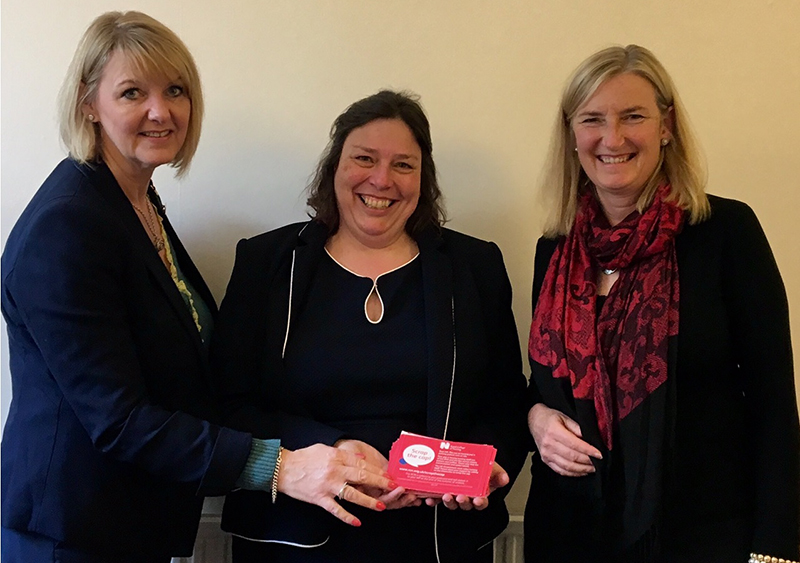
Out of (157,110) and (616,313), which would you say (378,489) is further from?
(157,110)

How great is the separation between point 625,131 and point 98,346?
1205 mm

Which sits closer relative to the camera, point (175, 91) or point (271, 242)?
point (175, 91)

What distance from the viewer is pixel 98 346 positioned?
4.33 ft

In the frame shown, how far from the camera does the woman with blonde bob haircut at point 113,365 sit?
1325mm

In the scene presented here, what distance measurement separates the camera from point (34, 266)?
4.31ft

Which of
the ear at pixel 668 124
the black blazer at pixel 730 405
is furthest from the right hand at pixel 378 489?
the ear at pixel 668 124

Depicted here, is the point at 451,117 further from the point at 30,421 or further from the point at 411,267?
the point at 30,421

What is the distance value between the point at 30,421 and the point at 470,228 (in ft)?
4.40

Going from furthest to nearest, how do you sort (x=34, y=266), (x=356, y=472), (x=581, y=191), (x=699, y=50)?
(x=699, y=50)
(x=581, y=191)
(x=356, y=472)
(x=34, y=266)

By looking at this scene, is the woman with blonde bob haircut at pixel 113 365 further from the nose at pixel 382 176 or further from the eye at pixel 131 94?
the nose at pixel 382 176

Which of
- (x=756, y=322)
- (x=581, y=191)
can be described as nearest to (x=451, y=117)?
(x=581, y=191)

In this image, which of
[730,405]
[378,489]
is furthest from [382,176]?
[730,405]

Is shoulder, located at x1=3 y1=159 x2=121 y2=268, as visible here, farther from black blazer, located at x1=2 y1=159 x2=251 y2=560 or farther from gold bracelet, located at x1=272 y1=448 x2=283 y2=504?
gold bracelet, located at x1=272 y1=448 x2=283 y2=504

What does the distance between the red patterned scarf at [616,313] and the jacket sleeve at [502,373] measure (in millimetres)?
173
